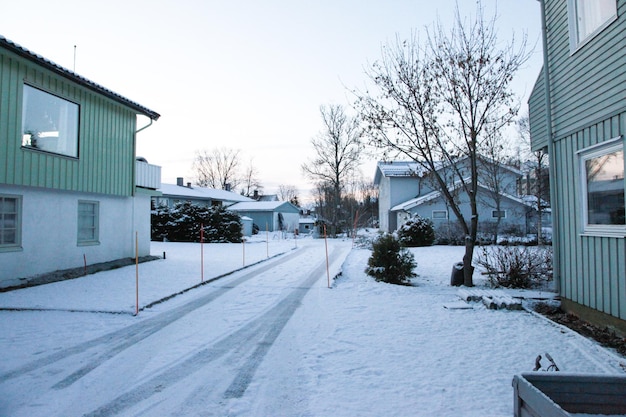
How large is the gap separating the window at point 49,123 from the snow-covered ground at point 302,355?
3.90 metres

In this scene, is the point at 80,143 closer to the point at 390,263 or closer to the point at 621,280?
the point at 390,263

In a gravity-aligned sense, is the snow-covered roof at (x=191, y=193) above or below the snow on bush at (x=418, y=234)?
above

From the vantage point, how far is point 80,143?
1198cm

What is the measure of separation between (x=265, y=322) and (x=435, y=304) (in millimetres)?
3482

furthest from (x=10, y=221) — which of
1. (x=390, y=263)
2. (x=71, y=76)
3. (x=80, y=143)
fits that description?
(x=390, y=263)

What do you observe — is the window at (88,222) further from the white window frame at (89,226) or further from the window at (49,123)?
the window at (49,123)

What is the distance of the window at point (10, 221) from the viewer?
32.3ft

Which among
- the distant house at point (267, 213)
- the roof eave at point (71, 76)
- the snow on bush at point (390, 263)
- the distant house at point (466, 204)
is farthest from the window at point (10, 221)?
the distant house at point (267, 213)

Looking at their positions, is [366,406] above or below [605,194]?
below

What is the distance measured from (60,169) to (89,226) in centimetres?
229

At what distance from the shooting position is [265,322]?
7.04 meters

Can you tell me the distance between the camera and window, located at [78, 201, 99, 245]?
40.6ft

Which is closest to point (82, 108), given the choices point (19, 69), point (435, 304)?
point (19, 69)

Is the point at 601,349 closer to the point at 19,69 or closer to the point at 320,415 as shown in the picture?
the point at 320,415
